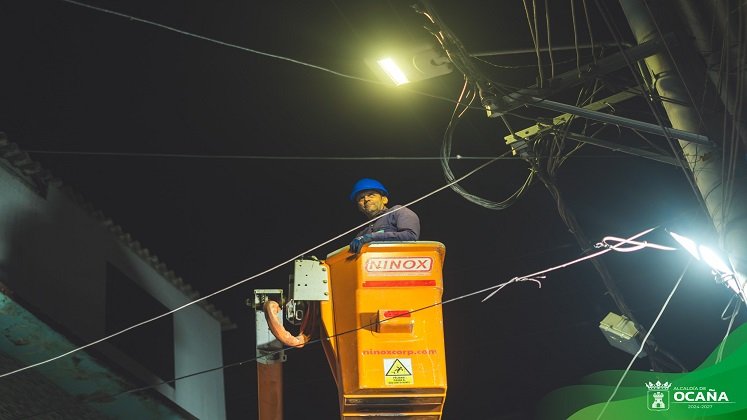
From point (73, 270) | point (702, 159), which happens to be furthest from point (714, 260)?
point (73, 270)

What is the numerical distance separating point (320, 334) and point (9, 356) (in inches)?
221

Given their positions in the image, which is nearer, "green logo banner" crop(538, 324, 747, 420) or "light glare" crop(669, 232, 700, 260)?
"light glare" crop(669, 232, 700, 260)

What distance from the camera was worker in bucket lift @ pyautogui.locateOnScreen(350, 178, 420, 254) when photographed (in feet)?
24.9

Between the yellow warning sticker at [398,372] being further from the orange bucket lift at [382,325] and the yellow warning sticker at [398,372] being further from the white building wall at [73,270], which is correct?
the white building wall at [73,270]

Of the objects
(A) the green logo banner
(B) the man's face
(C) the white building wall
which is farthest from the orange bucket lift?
(C) the white building wall

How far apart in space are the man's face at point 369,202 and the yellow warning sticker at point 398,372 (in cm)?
205

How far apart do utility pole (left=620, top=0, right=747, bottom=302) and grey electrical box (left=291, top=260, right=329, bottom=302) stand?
119 inches

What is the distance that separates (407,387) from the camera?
6844mm

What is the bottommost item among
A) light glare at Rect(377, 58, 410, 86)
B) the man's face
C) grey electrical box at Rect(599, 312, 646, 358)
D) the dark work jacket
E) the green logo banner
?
the green logo banner

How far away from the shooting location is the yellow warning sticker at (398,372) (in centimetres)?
685

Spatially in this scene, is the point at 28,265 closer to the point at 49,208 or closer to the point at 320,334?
the point at 49,208

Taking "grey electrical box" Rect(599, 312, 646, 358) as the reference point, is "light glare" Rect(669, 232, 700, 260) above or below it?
above

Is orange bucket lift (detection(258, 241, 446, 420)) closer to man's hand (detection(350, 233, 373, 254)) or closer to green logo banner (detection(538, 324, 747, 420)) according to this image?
man's hand (detection(350, 233, 373, 254))

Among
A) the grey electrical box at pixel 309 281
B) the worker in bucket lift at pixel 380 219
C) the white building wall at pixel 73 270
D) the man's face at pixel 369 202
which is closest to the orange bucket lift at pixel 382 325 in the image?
the grey electrical box at pixel 309 281
